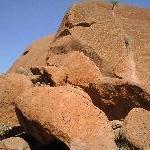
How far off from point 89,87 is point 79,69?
3.53 ft

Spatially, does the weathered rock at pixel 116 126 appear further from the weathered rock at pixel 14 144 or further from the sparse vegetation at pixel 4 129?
the sparse vegetation at pixel 4 129

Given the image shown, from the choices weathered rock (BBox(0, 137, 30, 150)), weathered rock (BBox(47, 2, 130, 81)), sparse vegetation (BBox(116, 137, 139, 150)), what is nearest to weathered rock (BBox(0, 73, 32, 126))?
weathered rock (BBox(0, 137, 30, 150))

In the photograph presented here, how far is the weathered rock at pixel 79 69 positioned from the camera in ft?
66.2

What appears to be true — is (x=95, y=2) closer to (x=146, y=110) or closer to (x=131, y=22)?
(x=131, y=22)

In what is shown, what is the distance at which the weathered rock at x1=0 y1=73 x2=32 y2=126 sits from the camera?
20156 millimetres

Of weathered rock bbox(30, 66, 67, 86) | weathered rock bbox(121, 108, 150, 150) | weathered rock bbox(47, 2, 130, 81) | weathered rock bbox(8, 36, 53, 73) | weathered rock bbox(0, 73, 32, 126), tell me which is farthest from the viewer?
weathered rock bbox(8, 36, 53, 73)

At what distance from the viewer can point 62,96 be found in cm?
1675

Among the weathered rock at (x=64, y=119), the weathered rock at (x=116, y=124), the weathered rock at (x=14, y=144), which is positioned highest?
the weathered rock at (x=64, y=119)

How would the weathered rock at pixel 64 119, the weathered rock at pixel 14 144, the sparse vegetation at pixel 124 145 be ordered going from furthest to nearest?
the weathered rock at pixel 14 144
the sparse vegetation at pixel 124 145
the weathered rock at pixel 64 119

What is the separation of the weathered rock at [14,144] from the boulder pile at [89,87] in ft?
0.27

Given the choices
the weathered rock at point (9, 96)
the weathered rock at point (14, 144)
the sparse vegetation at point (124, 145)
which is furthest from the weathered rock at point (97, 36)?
the weathered rock at point (14, 144)

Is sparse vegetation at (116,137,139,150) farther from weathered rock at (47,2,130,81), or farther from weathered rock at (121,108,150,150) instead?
weathered rock at (47,2,130,81)

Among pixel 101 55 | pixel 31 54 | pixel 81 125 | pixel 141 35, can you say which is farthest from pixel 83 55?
pixel 31 54

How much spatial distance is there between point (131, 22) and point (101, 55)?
339 cm
